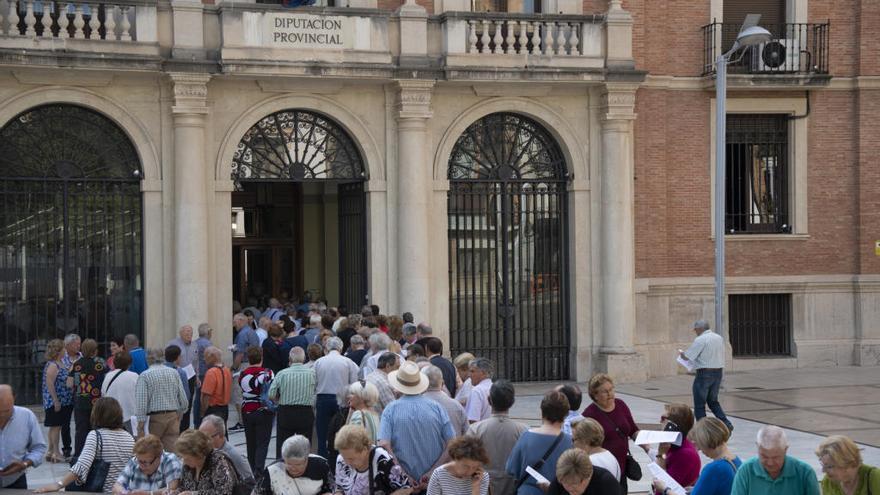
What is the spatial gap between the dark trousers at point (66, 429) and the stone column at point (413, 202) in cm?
685

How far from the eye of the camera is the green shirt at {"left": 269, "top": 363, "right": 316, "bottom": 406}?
41.8 ft

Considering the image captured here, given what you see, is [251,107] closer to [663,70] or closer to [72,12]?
[72,12]

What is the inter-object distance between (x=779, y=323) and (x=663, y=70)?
5.62 metres

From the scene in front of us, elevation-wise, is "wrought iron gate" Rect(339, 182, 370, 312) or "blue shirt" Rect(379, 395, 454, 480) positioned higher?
"wrought iron gate" Rect(339, 182, 370, 312)

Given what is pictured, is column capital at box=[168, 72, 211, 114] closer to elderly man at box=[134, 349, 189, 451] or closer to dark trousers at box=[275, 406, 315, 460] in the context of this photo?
elderly man at box=[134, 349, 189, 451]

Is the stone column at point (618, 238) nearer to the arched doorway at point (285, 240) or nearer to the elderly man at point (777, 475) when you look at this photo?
the arched doorway at point (285, 240)

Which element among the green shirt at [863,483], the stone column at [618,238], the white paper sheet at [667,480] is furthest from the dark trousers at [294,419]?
the stone column at [618,238]

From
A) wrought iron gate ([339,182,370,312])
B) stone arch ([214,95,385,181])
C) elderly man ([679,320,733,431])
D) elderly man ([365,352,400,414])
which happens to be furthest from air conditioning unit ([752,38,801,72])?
elderly man ([365,352,400,414])

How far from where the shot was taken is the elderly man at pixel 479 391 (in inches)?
429

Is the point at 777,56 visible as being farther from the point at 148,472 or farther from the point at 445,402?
the point at 148,472

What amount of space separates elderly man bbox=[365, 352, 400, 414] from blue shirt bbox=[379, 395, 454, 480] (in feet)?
6.19

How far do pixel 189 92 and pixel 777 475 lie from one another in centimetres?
1401

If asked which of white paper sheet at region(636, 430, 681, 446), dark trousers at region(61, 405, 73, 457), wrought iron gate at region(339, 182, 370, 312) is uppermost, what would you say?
wrought iron gate at region(339, 182, 370, 312)

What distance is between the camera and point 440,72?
2028 cm
